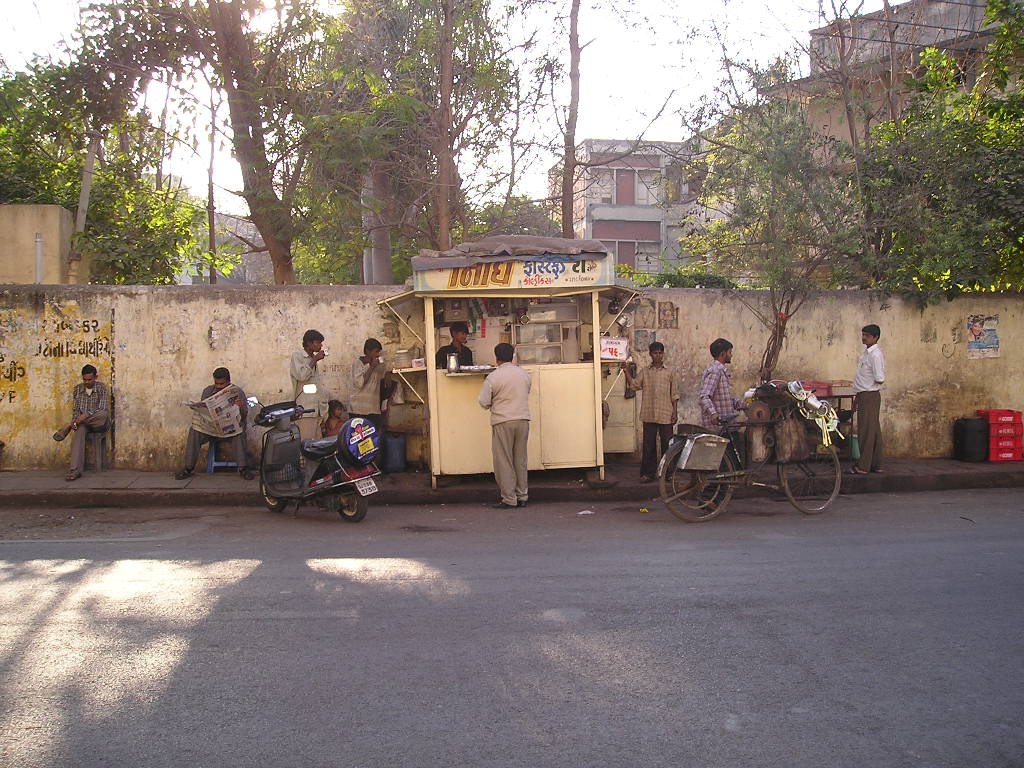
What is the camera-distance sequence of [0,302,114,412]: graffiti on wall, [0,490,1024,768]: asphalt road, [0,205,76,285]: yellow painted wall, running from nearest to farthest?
[0,490,1024,768]: asphalt road → [0,302,114,412]: graffiti on wall → [0,205,76,285]: yellow painted wall

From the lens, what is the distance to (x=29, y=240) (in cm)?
1324

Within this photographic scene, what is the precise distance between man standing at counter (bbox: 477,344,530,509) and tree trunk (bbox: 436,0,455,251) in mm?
5122

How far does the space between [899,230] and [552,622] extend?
917cm

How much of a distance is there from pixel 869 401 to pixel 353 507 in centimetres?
643

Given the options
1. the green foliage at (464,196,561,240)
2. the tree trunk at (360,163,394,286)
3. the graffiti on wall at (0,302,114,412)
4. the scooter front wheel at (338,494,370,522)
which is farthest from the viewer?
the green foliage at (464,196,561,240)

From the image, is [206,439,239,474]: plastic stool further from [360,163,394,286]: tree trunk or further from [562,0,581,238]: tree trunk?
[562,0,581,238]: tree trunk

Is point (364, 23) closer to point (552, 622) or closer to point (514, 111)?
point (514, 111)

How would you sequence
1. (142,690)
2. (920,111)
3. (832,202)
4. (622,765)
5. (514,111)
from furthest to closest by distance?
1. (514,111)
2. (920,111)
3. (832,202)
4. (142,690)
5. (622,765)

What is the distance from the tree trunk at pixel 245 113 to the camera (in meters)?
13.6

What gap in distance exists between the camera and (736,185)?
474 inches

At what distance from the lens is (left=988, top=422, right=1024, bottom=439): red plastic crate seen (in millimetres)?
11844

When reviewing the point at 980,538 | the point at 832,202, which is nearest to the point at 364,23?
the point at 832,202

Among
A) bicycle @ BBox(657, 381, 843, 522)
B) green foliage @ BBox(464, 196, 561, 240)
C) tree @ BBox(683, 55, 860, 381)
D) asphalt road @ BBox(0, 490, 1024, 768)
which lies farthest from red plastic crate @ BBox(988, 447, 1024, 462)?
green foliage @ BBox(464, 196, 561, 240)

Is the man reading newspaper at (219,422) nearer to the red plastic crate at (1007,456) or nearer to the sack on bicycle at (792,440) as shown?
the sack on bicycle at (792,440)
